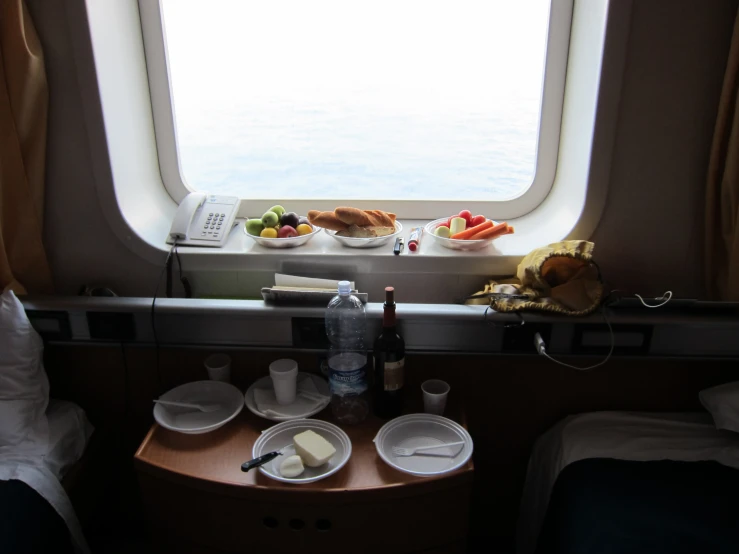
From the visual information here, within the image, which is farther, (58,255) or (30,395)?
(58,255)

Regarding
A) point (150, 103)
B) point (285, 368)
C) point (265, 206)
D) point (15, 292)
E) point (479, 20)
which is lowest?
point (285, 368)

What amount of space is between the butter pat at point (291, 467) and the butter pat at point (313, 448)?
0.06 ft

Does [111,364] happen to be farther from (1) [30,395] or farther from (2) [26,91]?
(2) [26,91]

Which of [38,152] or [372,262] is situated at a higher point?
[38,152]

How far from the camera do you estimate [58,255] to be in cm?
138

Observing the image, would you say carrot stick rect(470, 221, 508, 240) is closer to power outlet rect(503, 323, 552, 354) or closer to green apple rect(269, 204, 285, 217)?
power outlet rect(503, 323, 552, 354)

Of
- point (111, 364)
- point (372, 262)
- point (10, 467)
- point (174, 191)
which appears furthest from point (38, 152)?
point (372, 262)

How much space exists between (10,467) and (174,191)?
0.83 meters

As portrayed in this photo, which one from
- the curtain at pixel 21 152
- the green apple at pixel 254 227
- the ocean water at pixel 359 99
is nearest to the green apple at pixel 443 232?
the ocean water at pixel 359 99

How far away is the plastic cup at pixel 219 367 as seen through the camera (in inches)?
50.0

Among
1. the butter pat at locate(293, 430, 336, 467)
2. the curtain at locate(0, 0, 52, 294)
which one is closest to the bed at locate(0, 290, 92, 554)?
the curtain at locate(0, 0, 52, 294)

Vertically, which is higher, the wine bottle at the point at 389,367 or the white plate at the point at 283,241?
the white plate at the point at 283,241

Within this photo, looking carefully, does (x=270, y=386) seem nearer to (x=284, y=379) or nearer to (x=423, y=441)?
(x=284, y=379)

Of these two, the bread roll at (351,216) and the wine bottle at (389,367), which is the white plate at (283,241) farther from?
the wine bottle at (389,367)
